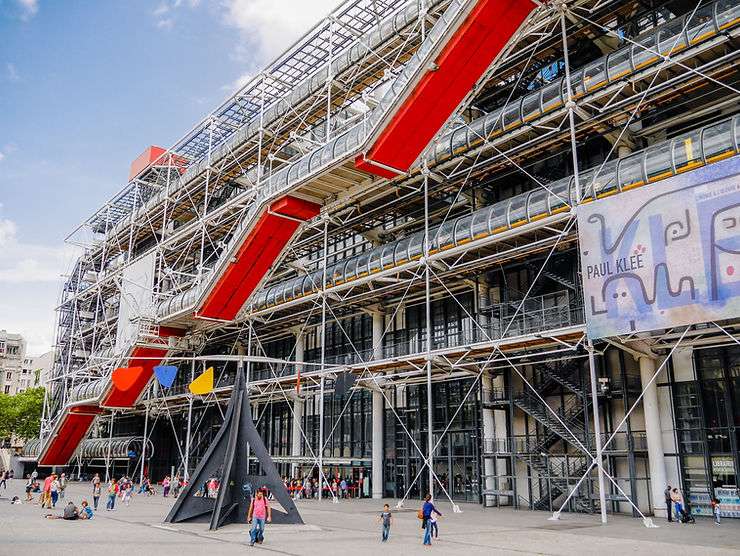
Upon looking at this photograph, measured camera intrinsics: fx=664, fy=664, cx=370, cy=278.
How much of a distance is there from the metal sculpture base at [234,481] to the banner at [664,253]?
8.61m

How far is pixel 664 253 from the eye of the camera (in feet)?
50.4

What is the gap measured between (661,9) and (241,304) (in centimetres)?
1963

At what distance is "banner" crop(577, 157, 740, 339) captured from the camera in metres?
14.3

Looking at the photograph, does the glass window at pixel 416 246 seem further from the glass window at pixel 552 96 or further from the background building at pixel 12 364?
the background building at pixel 12 364

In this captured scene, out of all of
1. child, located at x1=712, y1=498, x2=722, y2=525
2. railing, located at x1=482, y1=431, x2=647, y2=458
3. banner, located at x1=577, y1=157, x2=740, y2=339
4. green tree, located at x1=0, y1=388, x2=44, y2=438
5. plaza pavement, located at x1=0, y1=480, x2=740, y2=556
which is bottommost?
plaza pavement, located at x1=0, y1=480, x2=740, y2=556

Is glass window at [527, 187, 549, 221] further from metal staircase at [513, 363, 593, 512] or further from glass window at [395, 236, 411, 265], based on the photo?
glass window at [395, 236, 411, 265]

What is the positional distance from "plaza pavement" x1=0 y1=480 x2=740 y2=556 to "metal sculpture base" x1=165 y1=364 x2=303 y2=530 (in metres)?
0.52

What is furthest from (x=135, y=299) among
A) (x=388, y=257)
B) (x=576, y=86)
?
(x=576, y=86)

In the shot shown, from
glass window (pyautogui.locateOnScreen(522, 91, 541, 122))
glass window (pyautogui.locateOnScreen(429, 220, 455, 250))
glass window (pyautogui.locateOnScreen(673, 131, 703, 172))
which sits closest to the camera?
glass window (pyautogui.locateOnScreen(673, 131, 703, 172))

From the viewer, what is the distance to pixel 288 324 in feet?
108

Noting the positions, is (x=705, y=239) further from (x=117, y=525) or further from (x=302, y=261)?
(x=302, y=261)

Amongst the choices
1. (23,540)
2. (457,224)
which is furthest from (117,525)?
(457,224)

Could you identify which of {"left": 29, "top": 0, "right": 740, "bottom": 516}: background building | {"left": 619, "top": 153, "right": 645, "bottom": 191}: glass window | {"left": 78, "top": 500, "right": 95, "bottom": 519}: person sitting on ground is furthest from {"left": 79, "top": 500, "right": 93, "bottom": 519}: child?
{"left": 619, "top": 153, "right": 645, "bottom": 191}: glass window

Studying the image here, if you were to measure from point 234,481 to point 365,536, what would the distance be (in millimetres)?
3856
